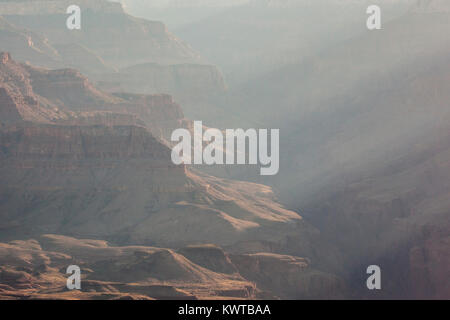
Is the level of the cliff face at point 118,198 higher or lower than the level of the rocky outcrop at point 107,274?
higher

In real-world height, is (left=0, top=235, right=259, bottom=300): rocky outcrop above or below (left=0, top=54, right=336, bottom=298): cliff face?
below

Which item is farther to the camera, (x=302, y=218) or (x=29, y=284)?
(x=302, y=218)

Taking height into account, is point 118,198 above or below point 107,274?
above

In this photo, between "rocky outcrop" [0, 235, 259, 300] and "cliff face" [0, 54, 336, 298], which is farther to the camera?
"cliff face" [0, 54, 336, 298]

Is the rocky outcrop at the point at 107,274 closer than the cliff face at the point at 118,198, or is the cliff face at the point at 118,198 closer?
the rocky outcrop at the point at 107,274

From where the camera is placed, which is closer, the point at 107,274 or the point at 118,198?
the point at 107,274
